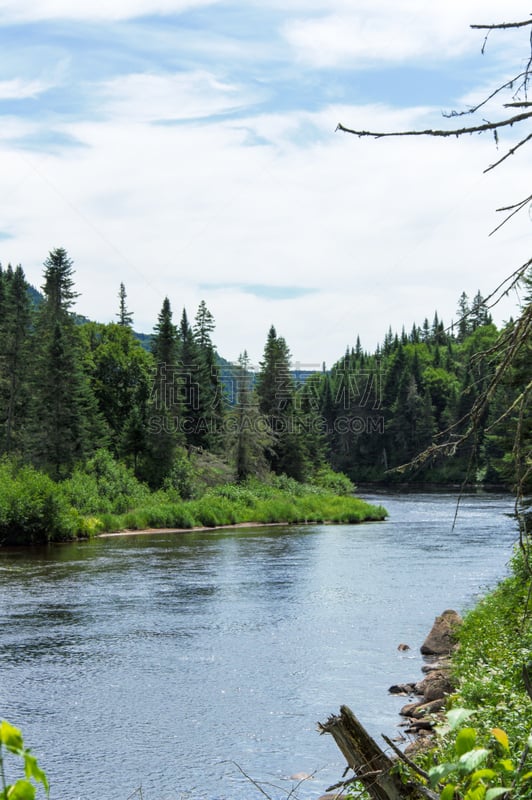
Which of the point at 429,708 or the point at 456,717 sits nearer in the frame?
the point at 456,717

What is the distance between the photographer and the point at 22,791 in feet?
6.85

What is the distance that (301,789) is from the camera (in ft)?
31.6

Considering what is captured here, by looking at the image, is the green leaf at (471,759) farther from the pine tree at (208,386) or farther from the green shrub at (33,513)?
the pine tree at (208,386)

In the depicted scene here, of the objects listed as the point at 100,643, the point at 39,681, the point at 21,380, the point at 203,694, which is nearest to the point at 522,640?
the point at 203,694

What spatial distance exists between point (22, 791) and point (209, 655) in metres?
14.0

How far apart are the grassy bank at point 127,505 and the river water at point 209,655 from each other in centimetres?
370

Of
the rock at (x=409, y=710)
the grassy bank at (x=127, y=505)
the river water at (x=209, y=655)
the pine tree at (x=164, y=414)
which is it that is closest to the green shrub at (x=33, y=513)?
the grassy bank at (x=127, y=505)

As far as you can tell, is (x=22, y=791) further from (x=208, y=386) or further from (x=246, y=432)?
(x=208, y=386)

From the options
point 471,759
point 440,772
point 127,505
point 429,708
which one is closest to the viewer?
point 471,759

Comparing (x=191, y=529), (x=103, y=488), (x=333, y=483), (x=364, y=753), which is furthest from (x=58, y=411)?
(x=364, y=753)

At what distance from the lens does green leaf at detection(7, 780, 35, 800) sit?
2.06 m

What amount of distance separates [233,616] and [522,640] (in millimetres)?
9949

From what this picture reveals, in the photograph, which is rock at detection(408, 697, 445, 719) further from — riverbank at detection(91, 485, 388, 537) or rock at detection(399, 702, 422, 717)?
riverbank at detection(91, 485, 388, 537)

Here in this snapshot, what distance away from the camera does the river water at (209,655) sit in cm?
1035
